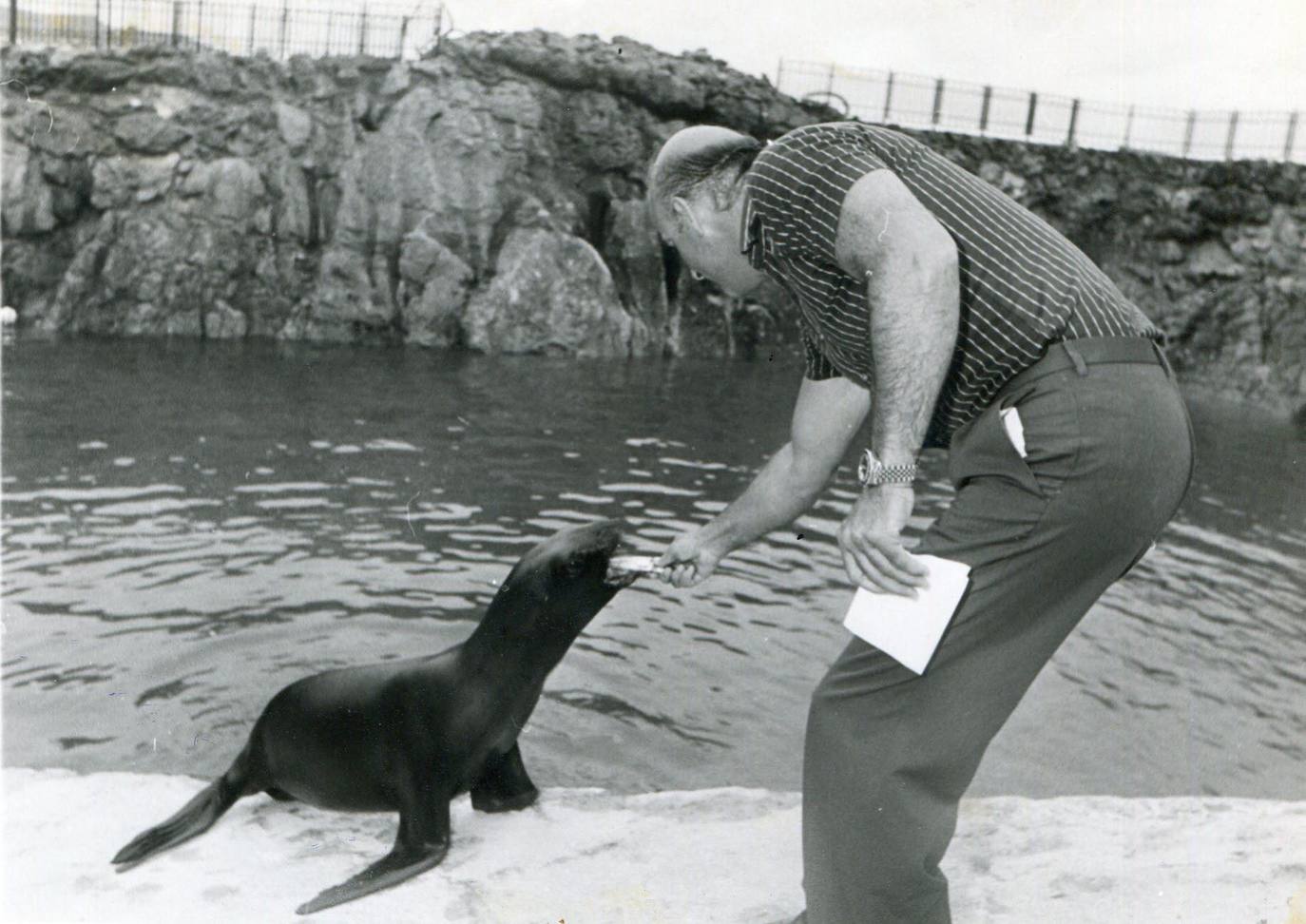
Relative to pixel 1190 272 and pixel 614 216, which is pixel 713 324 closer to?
pixel 614 216

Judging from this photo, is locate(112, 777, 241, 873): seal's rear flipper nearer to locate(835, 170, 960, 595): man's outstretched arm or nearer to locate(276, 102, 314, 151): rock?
locate(835, 170, 960, 595): man's outstretched arm

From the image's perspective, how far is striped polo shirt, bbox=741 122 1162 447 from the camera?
7.88 feet

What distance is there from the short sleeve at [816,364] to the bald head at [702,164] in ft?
1.87

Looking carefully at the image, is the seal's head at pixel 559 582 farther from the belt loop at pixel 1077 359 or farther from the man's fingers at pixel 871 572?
the belt loop at pixel 1077 359

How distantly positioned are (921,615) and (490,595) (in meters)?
5.55

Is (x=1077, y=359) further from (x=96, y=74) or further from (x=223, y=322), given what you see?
(x=96, y=74)

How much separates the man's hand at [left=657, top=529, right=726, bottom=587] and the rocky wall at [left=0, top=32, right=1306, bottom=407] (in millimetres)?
21441

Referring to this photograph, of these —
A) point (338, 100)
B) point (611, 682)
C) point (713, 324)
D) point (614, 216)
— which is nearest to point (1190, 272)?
point (713, 324)

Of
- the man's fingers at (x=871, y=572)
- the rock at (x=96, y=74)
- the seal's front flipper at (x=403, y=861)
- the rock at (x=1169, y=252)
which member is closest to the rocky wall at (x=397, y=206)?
the rock at (x=96, y=74)

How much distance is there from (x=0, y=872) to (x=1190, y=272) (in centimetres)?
3261

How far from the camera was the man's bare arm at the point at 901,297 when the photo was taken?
2.27m

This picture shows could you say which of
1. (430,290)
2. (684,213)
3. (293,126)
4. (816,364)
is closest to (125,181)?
(293,126)

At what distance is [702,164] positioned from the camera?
2641 mm

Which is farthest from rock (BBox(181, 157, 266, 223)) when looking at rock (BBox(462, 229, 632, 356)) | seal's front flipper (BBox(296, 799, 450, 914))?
seal's front flipper (BBox(296, 799, 450, 914))
